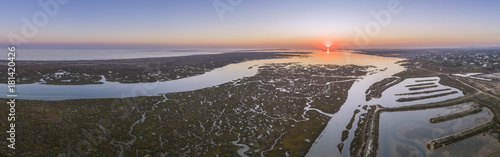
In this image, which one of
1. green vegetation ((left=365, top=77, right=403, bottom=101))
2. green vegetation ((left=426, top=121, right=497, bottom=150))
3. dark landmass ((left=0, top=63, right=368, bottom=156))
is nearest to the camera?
dark landmass ((left=0, top=63, right=368, bottom=156))

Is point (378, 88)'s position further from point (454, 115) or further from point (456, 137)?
point (456, 137)

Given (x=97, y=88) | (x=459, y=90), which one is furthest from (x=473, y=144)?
(x=97, y=88)

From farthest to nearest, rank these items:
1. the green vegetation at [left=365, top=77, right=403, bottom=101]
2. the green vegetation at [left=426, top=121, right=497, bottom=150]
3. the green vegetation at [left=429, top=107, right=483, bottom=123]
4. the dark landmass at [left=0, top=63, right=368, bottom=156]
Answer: the green vegetation at [left=365, top=77, right=403, bottom=101]
the green vegetation at [left=429, top=107, right=483, bottom=123]
the green vegetation at [left=426, top=121, right=497, bottom=150]
the dark landmass at [left=0, top=63, right=368, bottom=156]

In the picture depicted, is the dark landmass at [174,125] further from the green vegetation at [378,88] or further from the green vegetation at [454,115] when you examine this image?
the green vegetation at [454,115]

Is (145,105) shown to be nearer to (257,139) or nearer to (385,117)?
(257,139)

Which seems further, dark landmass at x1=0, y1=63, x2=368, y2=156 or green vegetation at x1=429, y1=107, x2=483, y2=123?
green vegetation at x1=429, y1=107, x2=483, y2=123

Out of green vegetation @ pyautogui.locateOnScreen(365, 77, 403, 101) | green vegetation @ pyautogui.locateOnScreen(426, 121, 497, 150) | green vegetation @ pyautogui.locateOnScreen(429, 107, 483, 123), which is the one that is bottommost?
green vegetation @ pyautogui.locateOnScreen(426, 121, 497, 150)

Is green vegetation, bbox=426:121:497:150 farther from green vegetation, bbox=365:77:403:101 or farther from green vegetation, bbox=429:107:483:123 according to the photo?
green vegetation, bbox=365:77:403:101

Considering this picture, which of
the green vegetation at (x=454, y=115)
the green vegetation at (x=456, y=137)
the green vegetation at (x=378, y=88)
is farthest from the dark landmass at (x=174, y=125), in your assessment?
the green vegetation at (x=454, y=115)

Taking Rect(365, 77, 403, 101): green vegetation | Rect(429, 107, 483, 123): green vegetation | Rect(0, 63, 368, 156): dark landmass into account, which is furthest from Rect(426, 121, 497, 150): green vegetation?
Rect(365, 77, 403, 101): green vegetation

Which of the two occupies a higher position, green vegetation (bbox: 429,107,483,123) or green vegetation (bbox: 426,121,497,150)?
green vegetation (bbox: 429,107,483,123)

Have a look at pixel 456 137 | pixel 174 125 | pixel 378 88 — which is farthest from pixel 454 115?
pixel 174 125

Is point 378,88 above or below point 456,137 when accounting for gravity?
above
